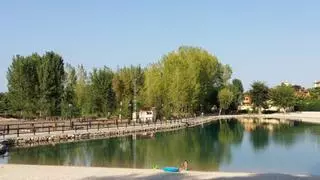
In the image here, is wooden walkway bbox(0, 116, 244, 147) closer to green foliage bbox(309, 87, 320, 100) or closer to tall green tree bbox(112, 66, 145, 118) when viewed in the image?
tall green tree bbox(112, 66, 145, 118)

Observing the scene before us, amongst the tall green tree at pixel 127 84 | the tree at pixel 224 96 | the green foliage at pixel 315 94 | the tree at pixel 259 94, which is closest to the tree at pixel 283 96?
the tree at pixel 259 94

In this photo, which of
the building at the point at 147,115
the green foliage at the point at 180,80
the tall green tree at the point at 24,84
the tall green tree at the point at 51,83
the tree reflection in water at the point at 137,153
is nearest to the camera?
the tree reflection in water at the point at 137,153

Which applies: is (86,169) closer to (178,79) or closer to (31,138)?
(31,138)

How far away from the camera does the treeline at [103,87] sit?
79500 millimetres

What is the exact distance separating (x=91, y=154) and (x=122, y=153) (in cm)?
241

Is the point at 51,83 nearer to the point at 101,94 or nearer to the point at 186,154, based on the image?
the point at 101,94

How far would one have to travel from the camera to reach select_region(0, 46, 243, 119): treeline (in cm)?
7950

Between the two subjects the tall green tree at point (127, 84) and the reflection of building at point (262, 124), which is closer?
the reflection of building at point (262, 124)

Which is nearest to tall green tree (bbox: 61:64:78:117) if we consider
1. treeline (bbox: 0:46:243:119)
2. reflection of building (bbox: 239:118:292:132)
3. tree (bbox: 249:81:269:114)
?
treeline (bbox: 0:46:243:119)

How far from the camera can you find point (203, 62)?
98.2m

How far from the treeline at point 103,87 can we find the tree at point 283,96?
31.3 metres

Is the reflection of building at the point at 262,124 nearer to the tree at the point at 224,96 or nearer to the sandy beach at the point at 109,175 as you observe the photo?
the tree at the point at 224,96

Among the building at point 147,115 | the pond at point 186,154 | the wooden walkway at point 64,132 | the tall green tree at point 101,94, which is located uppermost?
the tall green tree at point 101,94

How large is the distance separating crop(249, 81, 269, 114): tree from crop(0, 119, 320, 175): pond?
7437 centimetres
